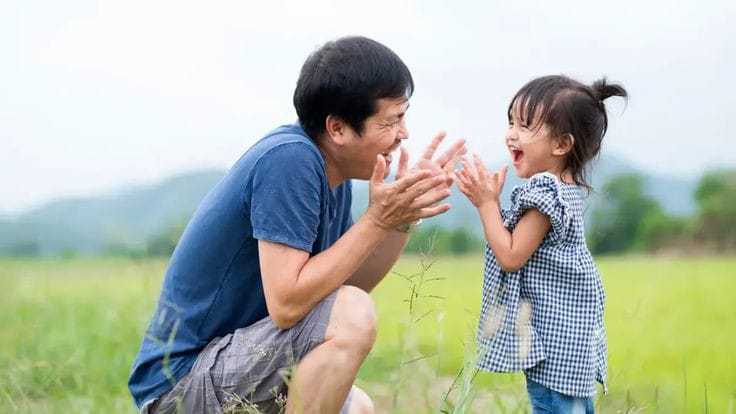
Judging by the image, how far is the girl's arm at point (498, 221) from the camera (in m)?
2.64

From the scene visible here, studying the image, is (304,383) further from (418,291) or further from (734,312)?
(734,312)

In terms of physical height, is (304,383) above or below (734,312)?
above

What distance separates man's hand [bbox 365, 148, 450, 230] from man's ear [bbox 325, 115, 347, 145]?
0.61ft

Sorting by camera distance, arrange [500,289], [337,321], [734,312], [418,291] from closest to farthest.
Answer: [418,291] < [337,321] < [500,289] < [734,312]

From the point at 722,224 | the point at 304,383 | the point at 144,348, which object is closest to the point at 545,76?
the point at 304,383

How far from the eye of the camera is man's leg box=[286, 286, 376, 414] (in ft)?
8.32

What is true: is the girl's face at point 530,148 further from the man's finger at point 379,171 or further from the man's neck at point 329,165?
the man's neck at point 329,165

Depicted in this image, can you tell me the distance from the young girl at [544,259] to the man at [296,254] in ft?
0.70

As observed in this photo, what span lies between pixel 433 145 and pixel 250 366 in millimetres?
905

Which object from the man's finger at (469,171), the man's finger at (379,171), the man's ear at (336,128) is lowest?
the man's finger at (469,171)

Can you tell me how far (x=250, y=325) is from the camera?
278 centimetres

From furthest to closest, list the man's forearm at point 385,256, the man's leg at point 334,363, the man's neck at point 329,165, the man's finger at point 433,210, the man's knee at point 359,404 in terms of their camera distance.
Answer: the man's forearm at point 385,256 < the man's knee at point 359,404 < the man's neck at point 329,165 < the man's finger at point 433,210 < the man's leg at point 334,363

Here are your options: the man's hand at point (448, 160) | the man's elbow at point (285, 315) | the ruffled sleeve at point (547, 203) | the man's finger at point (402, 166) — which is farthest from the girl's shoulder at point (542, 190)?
the man's elbow at point (285, 315)

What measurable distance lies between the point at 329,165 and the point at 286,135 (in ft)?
0.77
